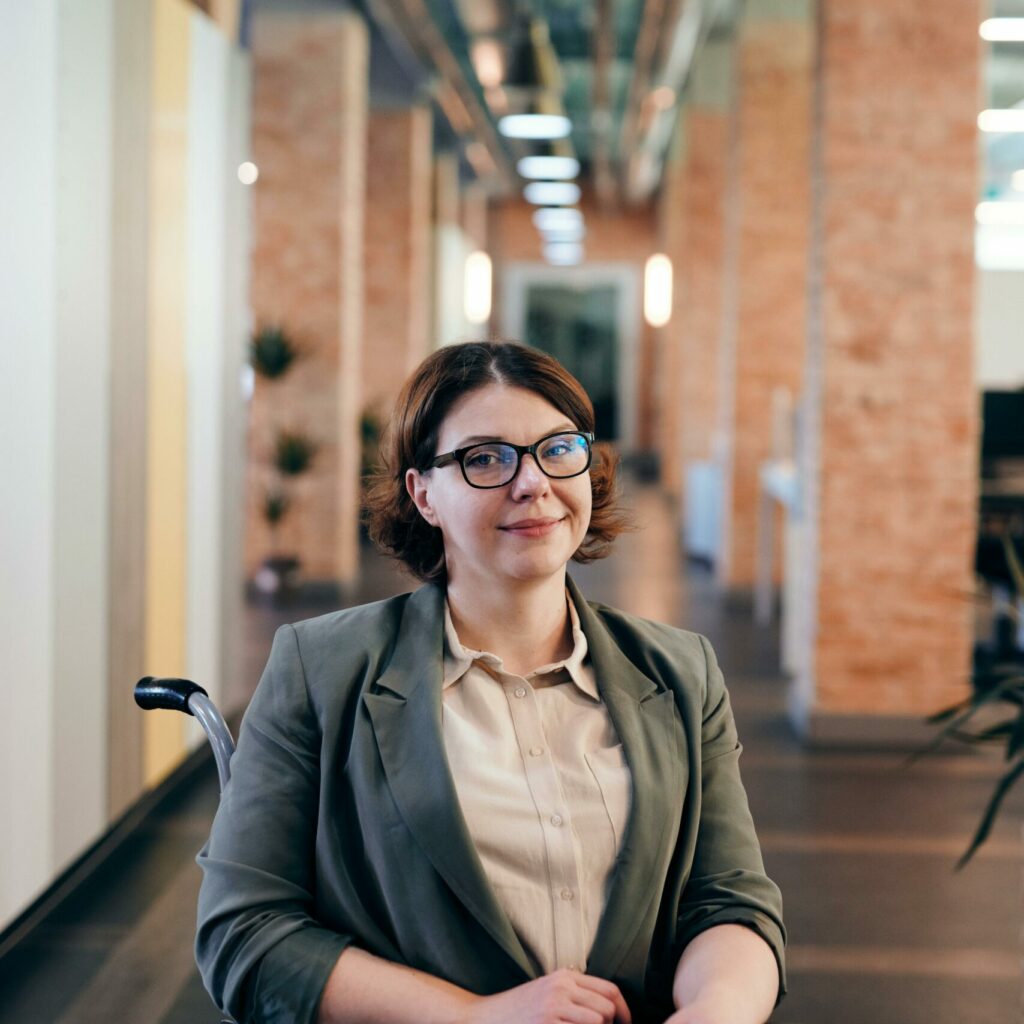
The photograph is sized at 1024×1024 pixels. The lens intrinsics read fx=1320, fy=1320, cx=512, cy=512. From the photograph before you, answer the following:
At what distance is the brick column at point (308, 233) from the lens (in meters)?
8.74

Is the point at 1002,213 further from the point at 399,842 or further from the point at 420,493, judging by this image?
the point at 399,842

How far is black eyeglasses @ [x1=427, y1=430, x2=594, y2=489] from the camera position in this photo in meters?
1.56

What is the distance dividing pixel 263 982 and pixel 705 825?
1.79ft

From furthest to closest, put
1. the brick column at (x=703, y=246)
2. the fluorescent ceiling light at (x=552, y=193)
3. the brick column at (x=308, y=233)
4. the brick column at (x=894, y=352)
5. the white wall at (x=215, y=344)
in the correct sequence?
the fluorescent ceiling light at (x=552, y=193) → the brick column at (x=703, y=246) → the brick column at (x=308, y=233) → the brick column at (x=894, y=352) → the white wall at (x=215, y=344)

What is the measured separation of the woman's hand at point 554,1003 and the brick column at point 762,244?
743 cm

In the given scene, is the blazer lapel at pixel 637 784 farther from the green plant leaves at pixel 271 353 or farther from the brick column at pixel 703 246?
the brick column at pixel 703 246

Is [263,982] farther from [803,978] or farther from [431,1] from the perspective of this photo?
[431,1]

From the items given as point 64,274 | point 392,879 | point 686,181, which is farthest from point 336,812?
point 686,181

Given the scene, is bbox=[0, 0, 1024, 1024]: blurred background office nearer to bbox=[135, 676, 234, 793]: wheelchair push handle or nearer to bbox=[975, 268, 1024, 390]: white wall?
bbox=[135, 676, 234, 793]: wheelchair push handle

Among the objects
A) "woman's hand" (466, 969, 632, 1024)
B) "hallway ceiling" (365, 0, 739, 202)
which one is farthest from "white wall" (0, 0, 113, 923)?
"hallway ceiling" (365, 0, 739, 202)

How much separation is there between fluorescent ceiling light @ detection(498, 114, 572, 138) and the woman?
10669 mm

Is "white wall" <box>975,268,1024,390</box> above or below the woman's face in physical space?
above

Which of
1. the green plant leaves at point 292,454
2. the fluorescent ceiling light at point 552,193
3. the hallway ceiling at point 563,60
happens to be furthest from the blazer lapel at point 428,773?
the fluorescent ceiling light at point 552,193

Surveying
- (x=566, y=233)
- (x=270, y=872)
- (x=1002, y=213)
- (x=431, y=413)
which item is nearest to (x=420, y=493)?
(x=431, y=413)
